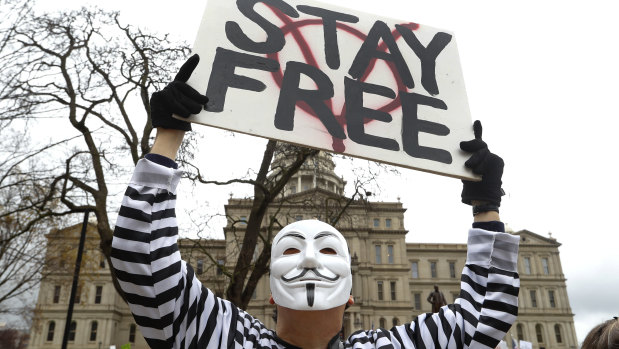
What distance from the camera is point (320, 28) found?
106 inches

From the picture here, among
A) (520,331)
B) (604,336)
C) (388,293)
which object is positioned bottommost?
(604,336)

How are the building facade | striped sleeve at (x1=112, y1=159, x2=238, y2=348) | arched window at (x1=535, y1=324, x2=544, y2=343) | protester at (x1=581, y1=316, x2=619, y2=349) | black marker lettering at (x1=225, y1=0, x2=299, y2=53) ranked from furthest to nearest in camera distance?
arched window at (x1=535, y1=324, x2=544, y2=343), the building facade, black marker lettering at (x1=225, y1=0, x2=299, y2=53), protester at (x1=581, y1=316, x2=619, y2=349), striped sleeve at (x1=112, y1=159, x2=238, y2=348)

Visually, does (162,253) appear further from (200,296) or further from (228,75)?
(228,75)

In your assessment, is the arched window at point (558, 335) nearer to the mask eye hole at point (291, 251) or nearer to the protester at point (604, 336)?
the protester at point (604, 336)

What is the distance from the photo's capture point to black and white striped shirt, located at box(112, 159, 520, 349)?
1.79 m

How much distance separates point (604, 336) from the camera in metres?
2.26

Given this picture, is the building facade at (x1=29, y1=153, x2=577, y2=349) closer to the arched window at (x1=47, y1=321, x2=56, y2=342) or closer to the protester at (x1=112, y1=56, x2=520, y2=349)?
the arched window at (x1=47, y1=321, x2=56, y2=342)

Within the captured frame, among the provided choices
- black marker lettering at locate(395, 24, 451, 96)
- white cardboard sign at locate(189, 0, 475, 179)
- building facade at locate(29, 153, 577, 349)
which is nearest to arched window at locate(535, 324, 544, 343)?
building facade at locate(29, 153, 577, 349)

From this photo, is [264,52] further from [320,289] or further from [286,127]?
[320,289]

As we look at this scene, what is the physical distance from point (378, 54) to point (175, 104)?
52.1 inches

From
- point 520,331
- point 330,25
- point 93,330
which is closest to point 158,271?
point 330,25

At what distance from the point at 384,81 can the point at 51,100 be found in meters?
10.00

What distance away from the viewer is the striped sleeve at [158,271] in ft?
5.82

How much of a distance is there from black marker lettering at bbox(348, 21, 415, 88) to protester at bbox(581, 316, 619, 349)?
1.65m
